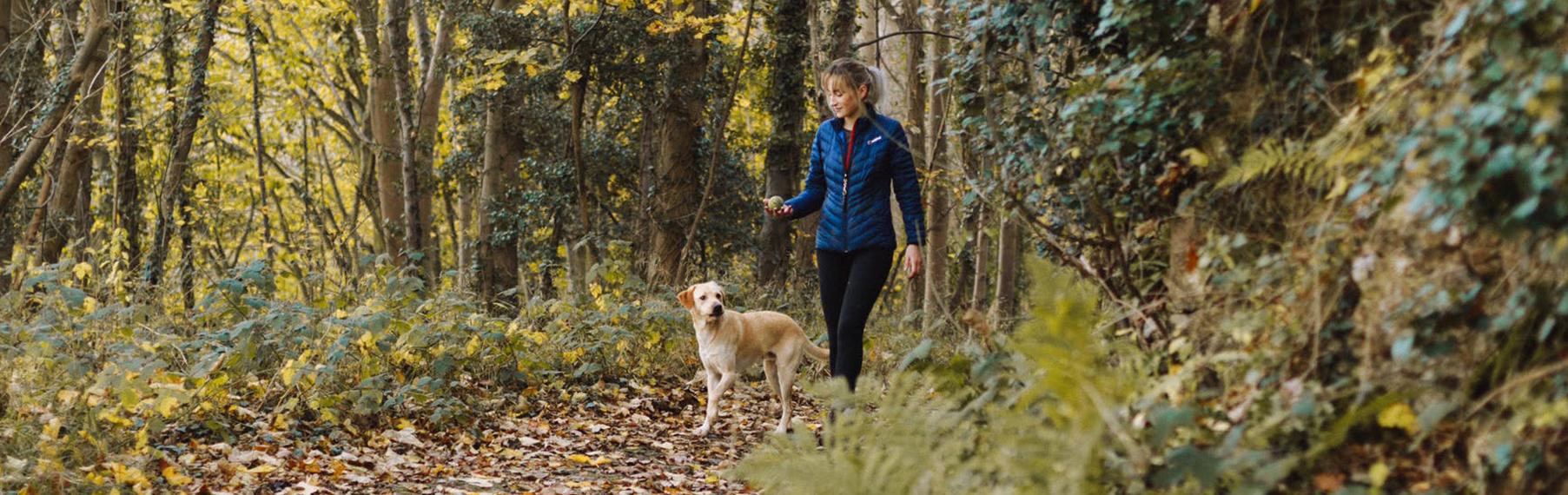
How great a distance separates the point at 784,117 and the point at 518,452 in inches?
320

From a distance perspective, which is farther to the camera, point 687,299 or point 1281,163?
point 687,299

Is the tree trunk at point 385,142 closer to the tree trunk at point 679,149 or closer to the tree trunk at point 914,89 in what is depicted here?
the tree trunk at point 679,149

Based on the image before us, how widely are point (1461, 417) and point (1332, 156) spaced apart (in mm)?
827

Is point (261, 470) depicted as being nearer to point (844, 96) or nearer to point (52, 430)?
point (52, 430)

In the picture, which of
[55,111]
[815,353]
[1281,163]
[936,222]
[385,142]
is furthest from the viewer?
[385,142]

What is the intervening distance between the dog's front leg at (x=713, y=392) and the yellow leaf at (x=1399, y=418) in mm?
4958

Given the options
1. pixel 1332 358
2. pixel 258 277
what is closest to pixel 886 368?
pixel 258 277

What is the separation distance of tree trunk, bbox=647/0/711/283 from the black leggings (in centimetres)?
804

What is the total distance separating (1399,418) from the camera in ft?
10.6

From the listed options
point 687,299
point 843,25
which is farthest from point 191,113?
point 687,299

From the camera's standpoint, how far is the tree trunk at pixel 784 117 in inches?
560

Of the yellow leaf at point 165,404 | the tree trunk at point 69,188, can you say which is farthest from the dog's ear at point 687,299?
the tree trunk at point 69,188

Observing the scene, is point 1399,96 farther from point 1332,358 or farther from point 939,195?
point 939,195

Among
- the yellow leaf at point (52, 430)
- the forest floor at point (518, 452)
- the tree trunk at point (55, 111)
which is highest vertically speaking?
the tree trunk at point (55, 111)
